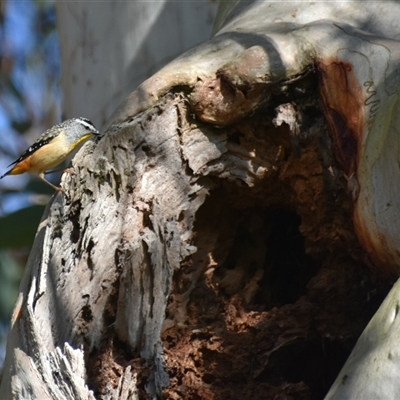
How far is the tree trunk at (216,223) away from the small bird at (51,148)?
135cm

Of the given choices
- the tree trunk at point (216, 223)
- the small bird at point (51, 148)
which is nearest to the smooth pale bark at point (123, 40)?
the small bird at point (51, 148)

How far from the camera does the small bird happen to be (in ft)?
13.0

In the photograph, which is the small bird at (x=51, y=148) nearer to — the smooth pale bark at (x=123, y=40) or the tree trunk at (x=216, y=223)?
the smooth pale bark at (x=123, y=40)

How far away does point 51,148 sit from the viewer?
408 cm

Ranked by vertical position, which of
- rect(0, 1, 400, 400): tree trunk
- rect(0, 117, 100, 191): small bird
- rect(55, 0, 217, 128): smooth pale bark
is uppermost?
rect(55, 0, 217, 128): smooth pale bark

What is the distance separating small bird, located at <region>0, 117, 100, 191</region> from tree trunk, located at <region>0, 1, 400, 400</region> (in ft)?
4.44

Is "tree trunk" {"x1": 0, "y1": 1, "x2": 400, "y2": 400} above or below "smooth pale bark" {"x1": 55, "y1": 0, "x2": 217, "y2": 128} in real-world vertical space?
below

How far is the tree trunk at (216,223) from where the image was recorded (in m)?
2.33

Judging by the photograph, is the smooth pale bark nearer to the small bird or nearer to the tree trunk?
the small bird

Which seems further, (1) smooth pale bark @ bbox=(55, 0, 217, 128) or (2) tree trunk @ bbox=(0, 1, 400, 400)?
(1) smooth pale bark @ bbox=(55, 0, 217, 128)

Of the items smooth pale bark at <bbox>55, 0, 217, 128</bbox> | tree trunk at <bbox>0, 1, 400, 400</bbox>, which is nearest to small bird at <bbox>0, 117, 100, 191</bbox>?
smooth pale bark at <bbox>55, 0, 217, 128</bbox>

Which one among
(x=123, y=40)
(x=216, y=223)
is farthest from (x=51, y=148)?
(x=216, y=223)

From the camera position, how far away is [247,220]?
293cm

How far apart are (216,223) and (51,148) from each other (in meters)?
1.56
